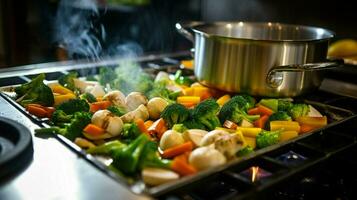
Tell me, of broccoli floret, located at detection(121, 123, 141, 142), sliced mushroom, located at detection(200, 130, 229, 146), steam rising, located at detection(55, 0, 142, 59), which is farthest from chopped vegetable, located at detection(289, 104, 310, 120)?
steam rising, located at detection(55, 0, 142, 59)

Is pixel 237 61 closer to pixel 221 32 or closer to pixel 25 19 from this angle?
pixel 221 32

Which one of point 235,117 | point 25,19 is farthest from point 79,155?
point 25,19

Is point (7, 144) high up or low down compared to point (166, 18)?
down

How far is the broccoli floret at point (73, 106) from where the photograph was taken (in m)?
1.11

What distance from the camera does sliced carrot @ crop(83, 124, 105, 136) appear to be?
0.98 metres

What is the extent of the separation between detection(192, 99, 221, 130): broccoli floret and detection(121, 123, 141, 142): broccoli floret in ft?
0.55

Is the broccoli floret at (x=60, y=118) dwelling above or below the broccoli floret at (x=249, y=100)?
below

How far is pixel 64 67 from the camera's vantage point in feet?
5.25

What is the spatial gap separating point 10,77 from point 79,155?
27.4 inches

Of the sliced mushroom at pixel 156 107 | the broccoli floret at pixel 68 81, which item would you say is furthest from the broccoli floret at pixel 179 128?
the broccoli floret at pixel 68 81

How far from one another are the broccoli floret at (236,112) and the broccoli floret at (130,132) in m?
0.26

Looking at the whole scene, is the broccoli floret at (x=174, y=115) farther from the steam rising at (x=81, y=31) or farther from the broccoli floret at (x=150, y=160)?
the steam rising at (x=81, y=31)

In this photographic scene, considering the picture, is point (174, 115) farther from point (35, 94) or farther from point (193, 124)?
point (35, 94)

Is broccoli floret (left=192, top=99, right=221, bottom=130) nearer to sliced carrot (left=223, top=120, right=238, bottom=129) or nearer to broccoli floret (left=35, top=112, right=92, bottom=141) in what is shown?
sliced carrot (left=223, top=120, right=238, bottom=129)
